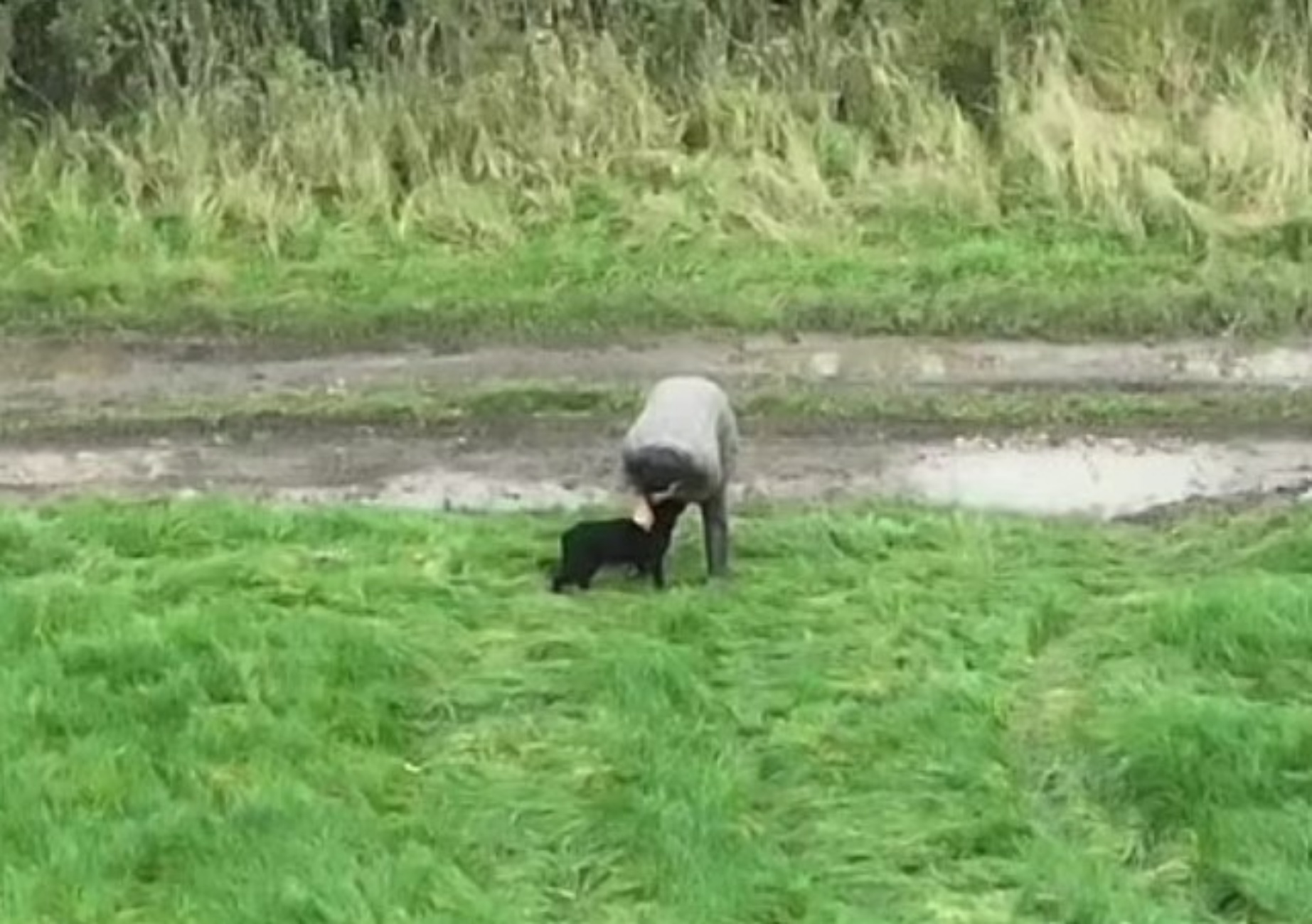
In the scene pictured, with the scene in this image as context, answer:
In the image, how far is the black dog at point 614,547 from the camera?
25.0 feet

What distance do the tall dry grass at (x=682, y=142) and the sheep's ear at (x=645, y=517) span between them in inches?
148

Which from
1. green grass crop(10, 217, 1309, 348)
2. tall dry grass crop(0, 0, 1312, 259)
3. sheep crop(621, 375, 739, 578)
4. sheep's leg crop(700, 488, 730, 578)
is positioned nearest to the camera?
sheep crop(621, 375, 739, 578)

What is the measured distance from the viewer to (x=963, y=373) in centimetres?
1012

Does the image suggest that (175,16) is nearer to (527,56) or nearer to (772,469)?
(527,56)

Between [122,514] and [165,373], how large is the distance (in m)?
1.98

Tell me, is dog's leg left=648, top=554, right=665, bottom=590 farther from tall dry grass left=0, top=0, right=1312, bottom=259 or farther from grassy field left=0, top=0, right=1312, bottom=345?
tall dry grass left=0, top=0, right=1312, bottom=259

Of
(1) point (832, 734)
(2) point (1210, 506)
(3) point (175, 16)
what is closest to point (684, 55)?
(3) point (175, 16)

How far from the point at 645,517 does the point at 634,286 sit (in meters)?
3.35

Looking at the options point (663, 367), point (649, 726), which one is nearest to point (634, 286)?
point (663, 367)

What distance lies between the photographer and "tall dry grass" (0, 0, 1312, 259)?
11.4m

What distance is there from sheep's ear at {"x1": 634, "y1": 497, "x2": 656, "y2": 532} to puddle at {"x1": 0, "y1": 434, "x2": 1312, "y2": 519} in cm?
102

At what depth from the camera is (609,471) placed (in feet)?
29.9

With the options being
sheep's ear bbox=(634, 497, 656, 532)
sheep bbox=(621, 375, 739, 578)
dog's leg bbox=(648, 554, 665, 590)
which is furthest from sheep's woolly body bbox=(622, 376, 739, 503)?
dog's leg bbox=(648, 554, 665, 590)

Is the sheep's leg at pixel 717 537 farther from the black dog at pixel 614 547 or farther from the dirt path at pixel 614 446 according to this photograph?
the dirt path at pixel 614 446
